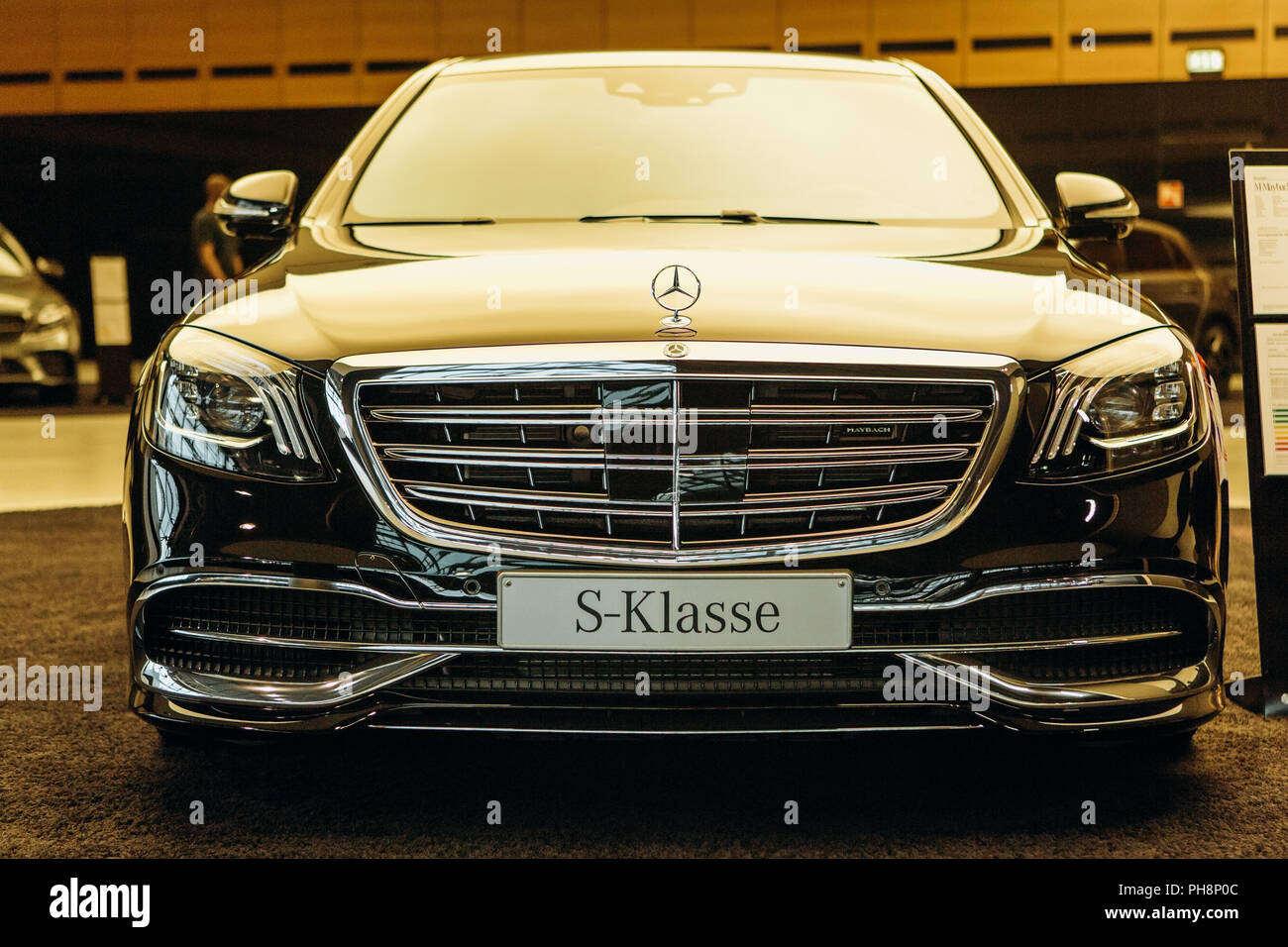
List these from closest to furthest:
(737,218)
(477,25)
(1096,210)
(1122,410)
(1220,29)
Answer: (1122,410), (737,218), (1096,210), (1220,29), (477,25)

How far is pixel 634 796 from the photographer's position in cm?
241

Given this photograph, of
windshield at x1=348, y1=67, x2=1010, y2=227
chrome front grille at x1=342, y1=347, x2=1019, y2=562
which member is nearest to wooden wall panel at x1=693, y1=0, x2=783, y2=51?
windshield at x1=348, y1=67, x2=1010, y2=227

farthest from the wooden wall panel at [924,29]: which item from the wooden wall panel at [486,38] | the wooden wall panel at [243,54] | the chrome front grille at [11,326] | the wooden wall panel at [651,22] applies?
the chrome front grille at [11,326]

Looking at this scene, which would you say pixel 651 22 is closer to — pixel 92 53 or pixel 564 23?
pixel 564 23

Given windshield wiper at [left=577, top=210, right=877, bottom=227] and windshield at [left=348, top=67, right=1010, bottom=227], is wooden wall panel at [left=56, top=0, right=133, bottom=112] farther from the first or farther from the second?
windshield wiper at [left=577, top=210, right=877, bottom=227]

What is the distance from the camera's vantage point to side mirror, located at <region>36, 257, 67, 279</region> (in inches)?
506

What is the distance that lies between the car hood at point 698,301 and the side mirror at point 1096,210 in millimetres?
325

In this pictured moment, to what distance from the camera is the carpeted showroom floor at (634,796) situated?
2182 mm

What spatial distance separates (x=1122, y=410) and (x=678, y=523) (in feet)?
2.29

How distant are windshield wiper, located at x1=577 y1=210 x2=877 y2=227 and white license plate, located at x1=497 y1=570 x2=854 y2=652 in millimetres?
1018

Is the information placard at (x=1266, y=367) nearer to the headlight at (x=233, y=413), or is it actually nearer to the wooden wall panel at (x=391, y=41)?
the headlight at (x=233, y=413)

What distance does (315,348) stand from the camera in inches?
81.7

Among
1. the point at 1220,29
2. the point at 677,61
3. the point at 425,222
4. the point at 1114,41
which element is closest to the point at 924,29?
the point at 1114,41
